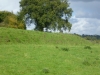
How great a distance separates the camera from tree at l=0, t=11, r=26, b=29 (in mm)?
54438

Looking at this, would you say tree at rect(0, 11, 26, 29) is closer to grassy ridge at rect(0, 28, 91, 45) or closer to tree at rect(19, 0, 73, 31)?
tree at rect(19, 0, 73, 31)

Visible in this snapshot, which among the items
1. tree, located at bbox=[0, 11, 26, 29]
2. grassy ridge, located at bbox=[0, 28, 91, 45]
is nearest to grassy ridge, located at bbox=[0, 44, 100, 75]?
grassy ridge, located at bbox=[0, 28, 91, 45]

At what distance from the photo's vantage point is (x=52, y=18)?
180 ft

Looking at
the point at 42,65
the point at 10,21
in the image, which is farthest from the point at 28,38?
the point at 10,21

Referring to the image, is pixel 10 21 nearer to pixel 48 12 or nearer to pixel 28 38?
pixel 48 12

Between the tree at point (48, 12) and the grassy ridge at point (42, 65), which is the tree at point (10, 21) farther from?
the grassy ridge at point (42, 65)

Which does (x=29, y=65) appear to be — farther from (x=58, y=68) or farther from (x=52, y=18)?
(x=52, y=18)

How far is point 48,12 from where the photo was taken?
5522 centimetres

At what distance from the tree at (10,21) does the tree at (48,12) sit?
2.49 metres

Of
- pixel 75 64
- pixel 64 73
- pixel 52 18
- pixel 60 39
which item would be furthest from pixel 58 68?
pixel 52 18

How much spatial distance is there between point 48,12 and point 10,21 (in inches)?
344

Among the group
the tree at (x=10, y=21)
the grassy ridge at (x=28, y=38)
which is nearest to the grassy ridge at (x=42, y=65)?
the grassy ridge at (x=28, y=38)

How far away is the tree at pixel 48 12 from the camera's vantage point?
54844 millimetres

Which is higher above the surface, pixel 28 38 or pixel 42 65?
pixel 28 38
